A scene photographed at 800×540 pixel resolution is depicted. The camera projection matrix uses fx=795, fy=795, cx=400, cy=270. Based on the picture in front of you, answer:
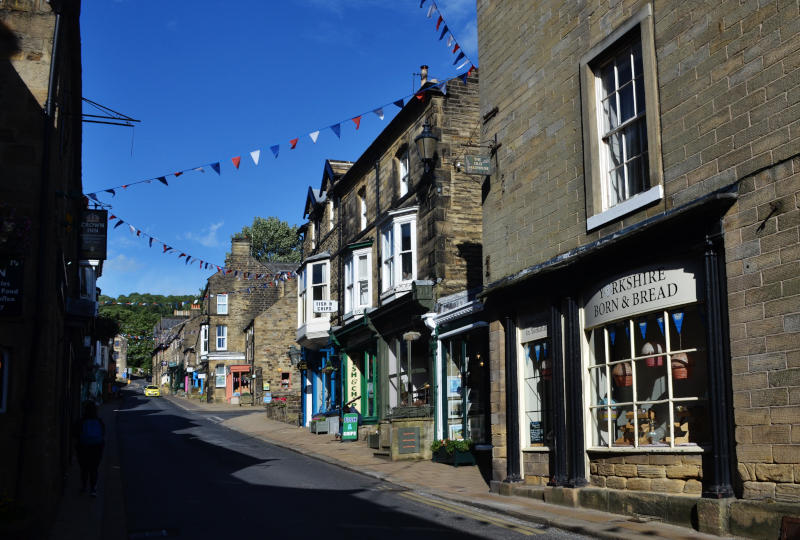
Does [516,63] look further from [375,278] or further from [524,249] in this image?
[375,278]

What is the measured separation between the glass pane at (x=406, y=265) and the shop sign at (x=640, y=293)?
39.4ft

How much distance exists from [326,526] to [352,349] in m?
18.3

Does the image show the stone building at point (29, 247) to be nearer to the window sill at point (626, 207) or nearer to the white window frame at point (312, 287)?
the window sill at point (626, 207)

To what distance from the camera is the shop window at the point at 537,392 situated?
12773mm

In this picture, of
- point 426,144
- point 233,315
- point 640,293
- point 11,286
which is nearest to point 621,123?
point 640,293

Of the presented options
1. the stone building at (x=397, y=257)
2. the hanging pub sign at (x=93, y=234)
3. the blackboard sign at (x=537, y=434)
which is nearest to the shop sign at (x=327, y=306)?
the stone building at (x=397, y=257)

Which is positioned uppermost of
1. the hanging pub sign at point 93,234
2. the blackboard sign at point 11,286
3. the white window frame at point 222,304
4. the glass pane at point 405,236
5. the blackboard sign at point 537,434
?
the white window frame at point 222,304

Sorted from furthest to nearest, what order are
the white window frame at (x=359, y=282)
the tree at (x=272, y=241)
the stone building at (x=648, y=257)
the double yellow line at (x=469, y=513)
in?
the tree at (x=272, y=241), the white window frame at (x=359, y=282), the double yellow line at (x=469, y=513), the stone building at (x=648, y=257)

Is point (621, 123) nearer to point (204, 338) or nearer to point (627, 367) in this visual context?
point (627, 367)

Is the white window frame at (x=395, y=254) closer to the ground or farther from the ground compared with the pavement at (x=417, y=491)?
farther from the ground

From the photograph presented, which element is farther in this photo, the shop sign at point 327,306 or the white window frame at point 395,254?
the shop sign at point 327,306

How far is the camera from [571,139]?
12.1 m

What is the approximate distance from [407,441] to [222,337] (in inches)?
1677

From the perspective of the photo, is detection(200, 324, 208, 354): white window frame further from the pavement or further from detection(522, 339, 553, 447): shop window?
detection(522, 339, 553, 447): shop window
